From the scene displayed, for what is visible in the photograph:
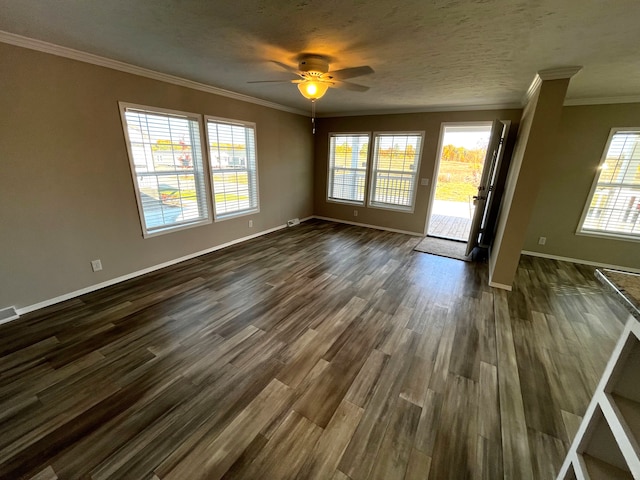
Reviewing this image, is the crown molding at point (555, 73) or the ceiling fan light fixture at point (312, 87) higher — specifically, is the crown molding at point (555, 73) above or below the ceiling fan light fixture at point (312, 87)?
above

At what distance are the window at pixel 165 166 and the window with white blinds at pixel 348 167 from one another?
3261 millimetres

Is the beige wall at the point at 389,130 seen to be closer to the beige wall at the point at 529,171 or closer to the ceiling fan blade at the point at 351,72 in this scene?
the beige wall at the point at 529,171

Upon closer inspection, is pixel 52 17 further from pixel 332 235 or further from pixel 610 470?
pixel 332 235

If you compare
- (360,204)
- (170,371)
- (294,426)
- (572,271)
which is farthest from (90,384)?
(572,271)

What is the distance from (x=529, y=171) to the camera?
2.95 metres

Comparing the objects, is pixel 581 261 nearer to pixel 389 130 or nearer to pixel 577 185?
pixel 577 185

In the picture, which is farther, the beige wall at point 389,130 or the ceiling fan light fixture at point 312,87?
the beige wall at point 389,130

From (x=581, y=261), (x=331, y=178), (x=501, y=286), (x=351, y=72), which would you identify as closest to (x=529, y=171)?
(x=501, y=286)

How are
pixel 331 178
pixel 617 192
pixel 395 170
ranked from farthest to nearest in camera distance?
pixel 331 178 < pixel 395 170 < pixel 617 192

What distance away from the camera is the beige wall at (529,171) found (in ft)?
8.73

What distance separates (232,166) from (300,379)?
3.66 meters

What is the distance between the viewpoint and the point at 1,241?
235cm

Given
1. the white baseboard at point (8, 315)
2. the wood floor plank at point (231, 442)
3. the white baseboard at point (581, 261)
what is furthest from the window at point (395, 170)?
the white baseboard at point (8, 315)

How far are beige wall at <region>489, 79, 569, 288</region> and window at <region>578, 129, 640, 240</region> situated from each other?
1908 mm
